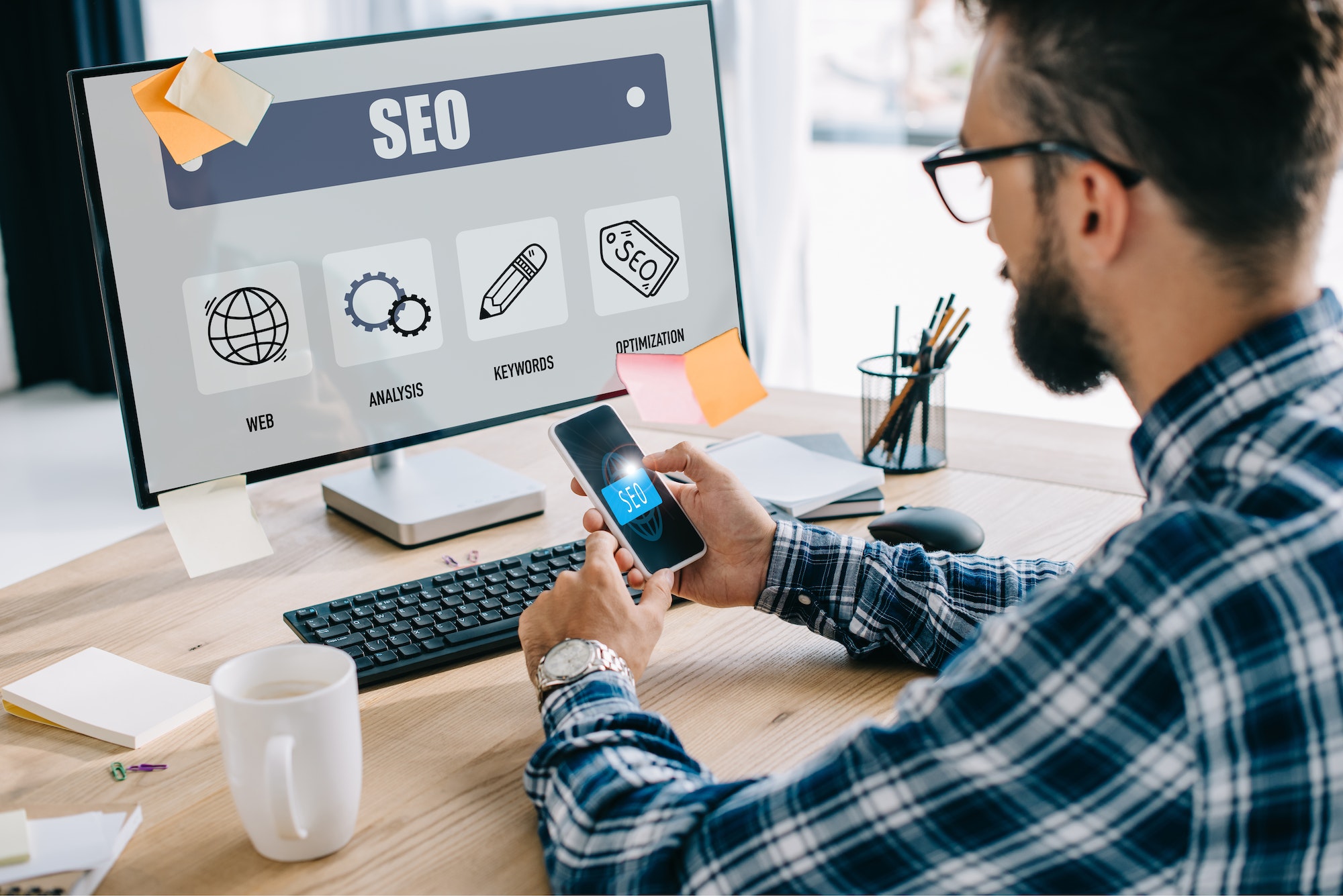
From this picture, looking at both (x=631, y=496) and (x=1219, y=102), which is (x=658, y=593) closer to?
(x=631, y=496)

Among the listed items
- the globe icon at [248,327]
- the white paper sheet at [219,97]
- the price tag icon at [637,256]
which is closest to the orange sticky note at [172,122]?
the white paper sheet at [219,97]

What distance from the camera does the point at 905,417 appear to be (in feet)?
4.55

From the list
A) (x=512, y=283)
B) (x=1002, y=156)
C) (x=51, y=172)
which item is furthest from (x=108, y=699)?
(x=51, y=172)

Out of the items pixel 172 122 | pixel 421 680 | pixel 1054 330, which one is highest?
pixel 172 122

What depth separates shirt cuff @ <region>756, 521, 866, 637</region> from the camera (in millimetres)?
998

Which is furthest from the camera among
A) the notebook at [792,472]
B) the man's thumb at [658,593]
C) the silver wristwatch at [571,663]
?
the notebook at [792,472]

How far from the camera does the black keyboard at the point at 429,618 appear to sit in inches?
37.8

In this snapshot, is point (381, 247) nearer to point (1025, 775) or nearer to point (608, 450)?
point (608, 450)

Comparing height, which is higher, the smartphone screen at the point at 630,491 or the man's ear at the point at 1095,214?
the man's ear at the point at 1095,214

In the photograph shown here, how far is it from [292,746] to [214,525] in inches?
18.0

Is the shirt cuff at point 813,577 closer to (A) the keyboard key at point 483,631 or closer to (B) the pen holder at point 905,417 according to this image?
(A) the keyboard key at point 483,631

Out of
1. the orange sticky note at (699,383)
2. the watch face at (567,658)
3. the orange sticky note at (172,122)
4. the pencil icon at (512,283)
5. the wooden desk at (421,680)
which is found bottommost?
the wooden desk at (421,680)

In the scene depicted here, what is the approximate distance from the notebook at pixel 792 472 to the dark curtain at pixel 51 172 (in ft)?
9.88

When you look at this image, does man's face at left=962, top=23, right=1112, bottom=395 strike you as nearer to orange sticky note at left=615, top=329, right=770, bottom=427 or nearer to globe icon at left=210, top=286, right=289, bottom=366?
orange sticky note at left=615, top=329, right=770, bottom=427
